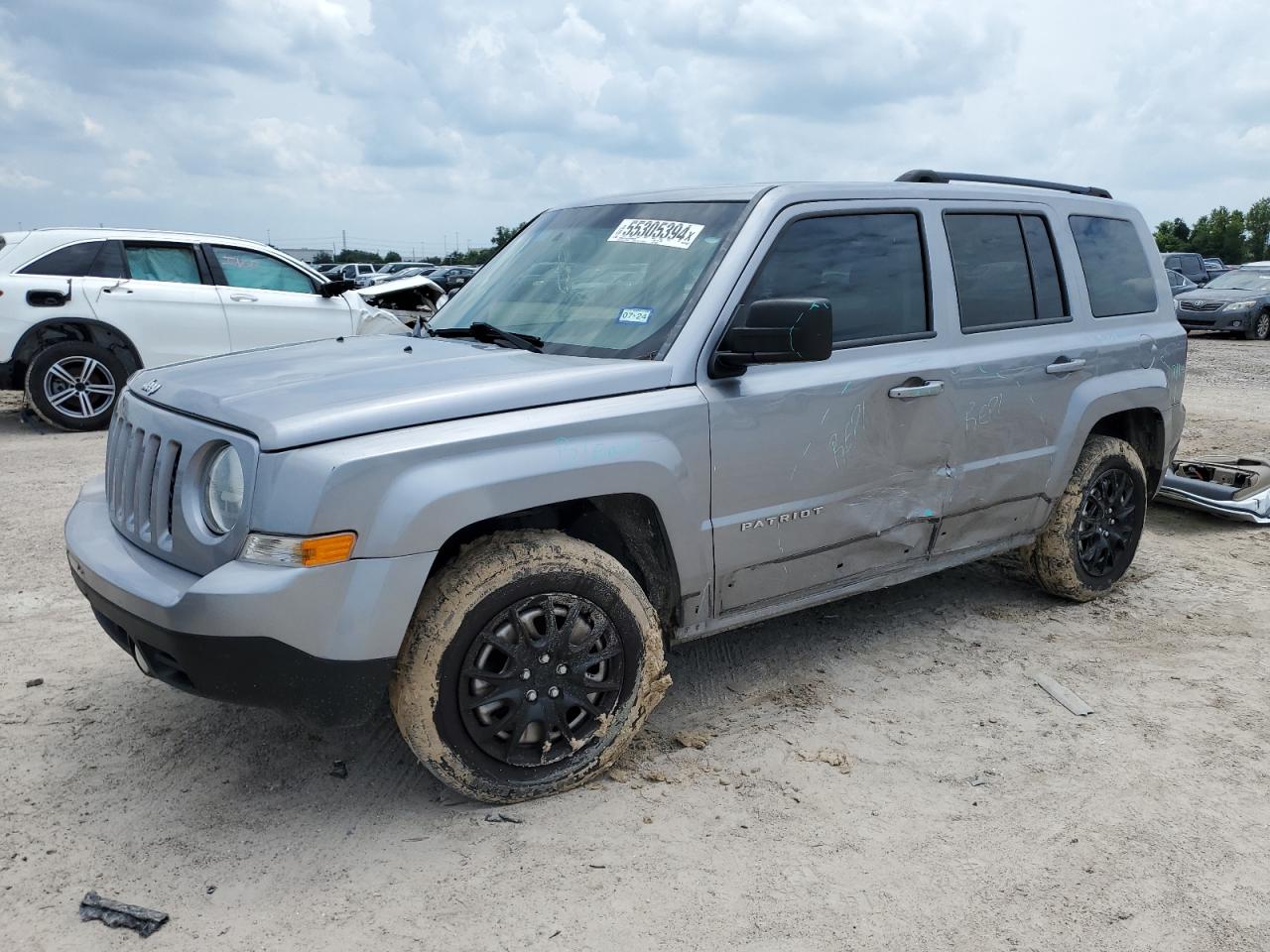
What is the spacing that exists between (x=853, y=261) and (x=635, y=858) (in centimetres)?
221

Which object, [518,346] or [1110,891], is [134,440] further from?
[1110,891]

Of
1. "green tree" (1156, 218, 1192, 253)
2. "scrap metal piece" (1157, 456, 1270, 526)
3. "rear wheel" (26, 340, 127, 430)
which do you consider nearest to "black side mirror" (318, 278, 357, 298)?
"rear wheel" (26, 340, 127, 430)

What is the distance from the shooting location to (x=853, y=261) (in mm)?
3928

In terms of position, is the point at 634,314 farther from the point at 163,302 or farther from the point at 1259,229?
the point at 1259,229

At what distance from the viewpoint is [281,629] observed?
9.07ft

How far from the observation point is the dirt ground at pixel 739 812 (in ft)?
8.86

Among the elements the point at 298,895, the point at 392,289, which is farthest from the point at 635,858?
the point at 392,289

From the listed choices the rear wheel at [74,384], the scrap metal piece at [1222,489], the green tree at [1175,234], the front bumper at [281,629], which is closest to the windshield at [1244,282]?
the scrap metal piece at [1222,489]

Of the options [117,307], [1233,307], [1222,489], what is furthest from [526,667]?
[1233,307]

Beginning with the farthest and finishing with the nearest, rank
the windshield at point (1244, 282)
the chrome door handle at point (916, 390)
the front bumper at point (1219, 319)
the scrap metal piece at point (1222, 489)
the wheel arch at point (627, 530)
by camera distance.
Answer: the windshield at point (1244, 282), the front bumper at point (1219, 319), the scrap metal piece at point (1222, 489), the chrome door handle at point (916, 390), the wheel arch at point (627, 530)

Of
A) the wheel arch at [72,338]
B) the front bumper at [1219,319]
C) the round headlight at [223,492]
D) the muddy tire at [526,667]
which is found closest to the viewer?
the round headlight at [223,492]

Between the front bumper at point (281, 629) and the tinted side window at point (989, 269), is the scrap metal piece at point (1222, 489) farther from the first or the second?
the front bumper at point (281, 629)

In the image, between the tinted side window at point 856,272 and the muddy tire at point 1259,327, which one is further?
the muddy tire at point 1259,327

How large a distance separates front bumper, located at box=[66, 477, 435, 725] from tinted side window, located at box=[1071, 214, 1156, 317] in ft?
11.1
